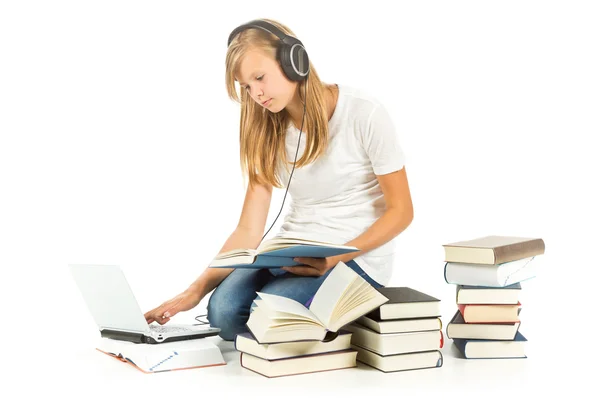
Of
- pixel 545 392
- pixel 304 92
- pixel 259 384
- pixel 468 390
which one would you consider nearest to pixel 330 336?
pixel 259 384

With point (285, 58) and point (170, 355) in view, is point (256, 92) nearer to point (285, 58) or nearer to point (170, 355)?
point (285, 58)

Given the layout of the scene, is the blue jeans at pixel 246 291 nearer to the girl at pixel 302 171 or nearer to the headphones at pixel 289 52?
the girl at pixel 302 171

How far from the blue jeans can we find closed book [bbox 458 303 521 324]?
354 millimetres

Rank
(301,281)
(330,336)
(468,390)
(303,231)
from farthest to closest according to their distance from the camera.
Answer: (303,231), (301,281), (330,336), (468,390)

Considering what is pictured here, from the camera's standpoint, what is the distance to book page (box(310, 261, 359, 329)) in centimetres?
237

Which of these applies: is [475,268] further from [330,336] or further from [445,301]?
[445,301]

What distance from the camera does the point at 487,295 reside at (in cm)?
259

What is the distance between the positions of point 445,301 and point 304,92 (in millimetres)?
1221

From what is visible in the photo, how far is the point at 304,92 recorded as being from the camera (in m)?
2.75

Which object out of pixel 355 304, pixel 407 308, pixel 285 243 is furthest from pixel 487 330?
pixel 285 243

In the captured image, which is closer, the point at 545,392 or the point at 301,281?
the point at 545,392

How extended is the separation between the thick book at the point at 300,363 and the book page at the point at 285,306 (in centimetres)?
13

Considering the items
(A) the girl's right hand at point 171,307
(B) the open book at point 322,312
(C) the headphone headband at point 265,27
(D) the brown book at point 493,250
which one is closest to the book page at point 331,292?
(B) the open book at point 322,312

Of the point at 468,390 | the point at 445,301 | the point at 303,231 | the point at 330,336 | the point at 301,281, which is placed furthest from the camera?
the point at 445,301
